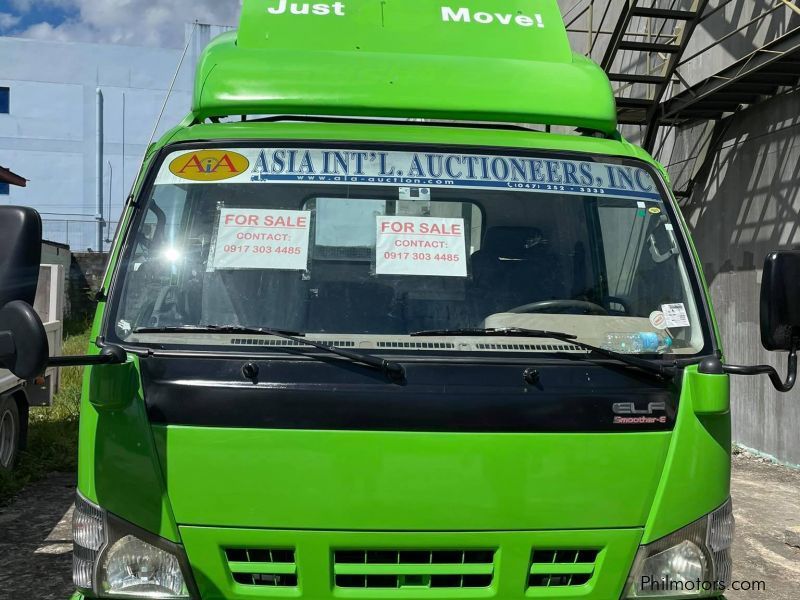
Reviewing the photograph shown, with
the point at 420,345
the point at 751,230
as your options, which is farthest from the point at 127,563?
the point at 751,230

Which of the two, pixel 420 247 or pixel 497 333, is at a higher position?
pixel 420 247

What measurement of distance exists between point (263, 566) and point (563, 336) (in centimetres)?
118

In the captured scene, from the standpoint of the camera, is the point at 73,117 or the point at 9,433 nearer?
the point at 9,433

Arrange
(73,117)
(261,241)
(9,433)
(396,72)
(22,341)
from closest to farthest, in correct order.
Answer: (22,341) → (261,241) → (396,72) → (9,433) → (73,117)

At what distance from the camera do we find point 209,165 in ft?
10.1

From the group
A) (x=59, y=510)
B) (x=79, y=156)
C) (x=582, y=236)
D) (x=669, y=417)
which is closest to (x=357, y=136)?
(x=582, y=236)

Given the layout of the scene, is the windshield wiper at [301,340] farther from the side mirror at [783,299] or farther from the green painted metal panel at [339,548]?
the side mirror at [783,299]

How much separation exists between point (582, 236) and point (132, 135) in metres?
33.6

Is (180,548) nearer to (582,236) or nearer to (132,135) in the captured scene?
(582,236)

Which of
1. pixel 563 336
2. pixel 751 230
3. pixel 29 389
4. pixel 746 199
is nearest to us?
pixel 563 336

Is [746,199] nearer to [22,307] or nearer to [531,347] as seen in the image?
[531,347]

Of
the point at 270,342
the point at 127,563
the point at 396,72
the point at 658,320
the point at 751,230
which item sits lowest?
→ the point at 127,563

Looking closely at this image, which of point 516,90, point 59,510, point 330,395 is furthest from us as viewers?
point 59,510

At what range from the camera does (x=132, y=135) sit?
112ft
